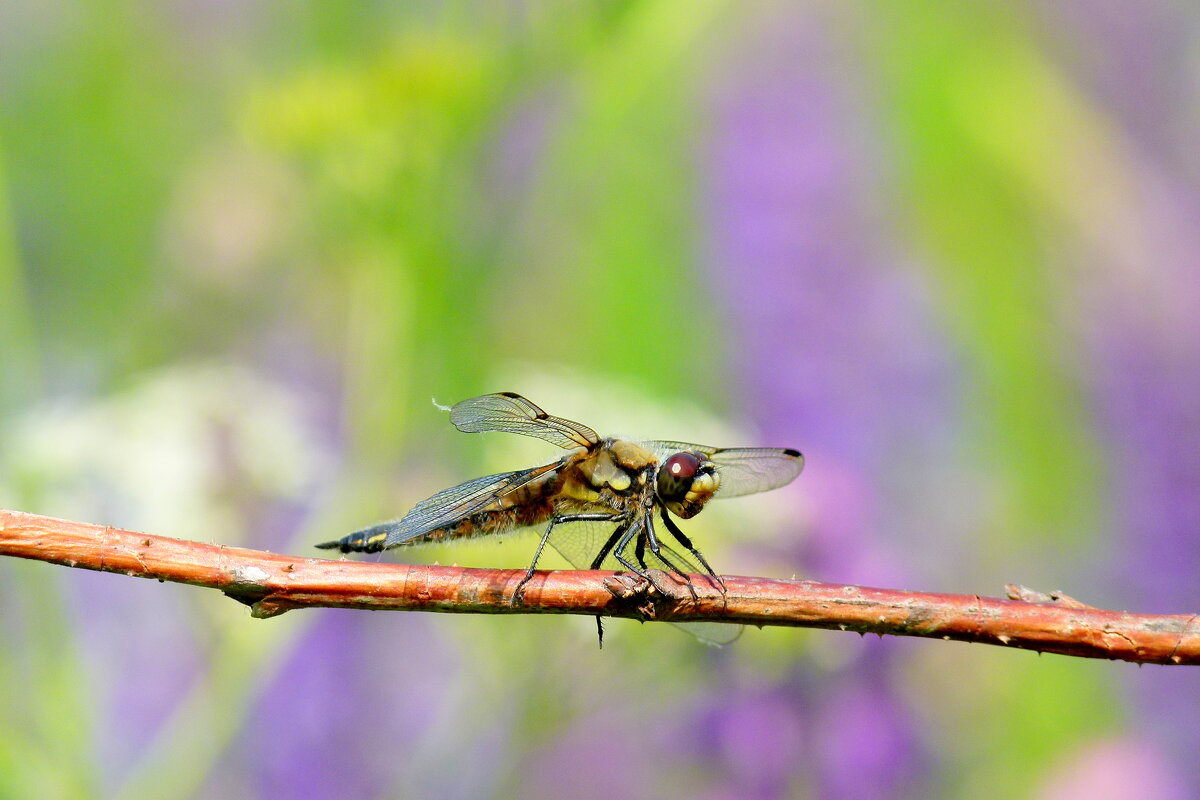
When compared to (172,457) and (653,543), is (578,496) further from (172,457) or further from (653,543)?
(172,457)

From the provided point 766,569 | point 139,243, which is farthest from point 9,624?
point 766,569

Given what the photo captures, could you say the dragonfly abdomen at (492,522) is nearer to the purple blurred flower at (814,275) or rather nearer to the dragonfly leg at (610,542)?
the dragonfly leg at (610,542)

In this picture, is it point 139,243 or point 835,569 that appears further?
point 139,243

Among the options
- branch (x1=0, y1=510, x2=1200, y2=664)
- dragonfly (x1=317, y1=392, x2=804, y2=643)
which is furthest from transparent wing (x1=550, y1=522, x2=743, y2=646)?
branch (x1=0, y1=510, x2=1200, y2=664)

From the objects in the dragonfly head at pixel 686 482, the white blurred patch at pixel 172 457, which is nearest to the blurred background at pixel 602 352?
the white blurred patch at pixel 172 457

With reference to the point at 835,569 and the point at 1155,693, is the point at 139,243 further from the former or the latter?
the point at 1155,693

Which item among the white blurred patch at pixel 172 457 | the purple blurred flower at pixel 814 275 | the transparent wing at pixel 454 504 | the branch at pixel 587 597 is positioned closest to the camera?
the branch at pixel 587 597
